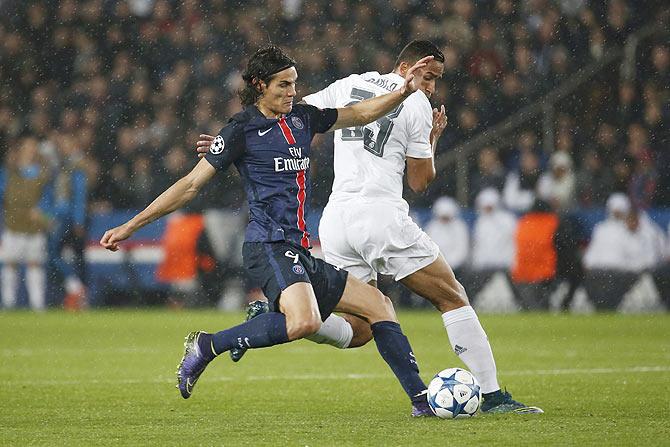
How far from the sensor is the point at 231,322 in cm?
1374

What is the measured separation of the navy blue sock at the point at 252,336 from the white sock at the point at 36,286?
10182 mm

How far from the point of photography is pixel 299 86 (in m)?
16.8

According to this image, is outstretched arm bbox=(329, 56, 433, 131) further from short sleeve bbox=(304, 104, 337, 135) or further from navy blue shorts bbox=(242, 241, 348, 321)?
navy blue shorts bbox=(242, 241, 348, 321)

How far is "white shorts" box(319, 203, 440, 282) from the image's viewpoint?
269 inches

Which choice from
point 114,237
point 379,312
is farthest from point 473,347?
point 114,237

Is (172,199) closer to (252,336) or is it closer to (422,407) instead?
(252,336)

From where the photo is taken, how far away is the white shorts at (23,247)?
16.2 m

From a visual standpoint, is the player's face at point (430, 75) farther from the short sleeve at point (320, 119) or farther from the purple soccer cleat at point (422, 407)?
the purple soccer cleat at point (422, 407)

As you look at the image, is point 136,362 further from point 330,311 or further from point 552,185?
point 552,185

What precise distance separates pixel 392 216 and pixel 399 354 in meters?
0.82

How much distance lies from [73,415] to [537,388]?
2.93 m

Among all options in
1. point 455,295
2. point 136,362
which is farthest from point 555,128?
point 455,295

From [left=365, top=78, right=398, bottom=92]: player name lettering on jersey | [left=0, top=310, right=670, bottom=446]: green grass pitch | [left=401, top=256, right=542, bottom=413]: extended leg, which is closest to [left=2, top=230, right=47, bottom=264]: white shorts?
[left=0, top=310, right=670, bottom=446]: green grass pitch

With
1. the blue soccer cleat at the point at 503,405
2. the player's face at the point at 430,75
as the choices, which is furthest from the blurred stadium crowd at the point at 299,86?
the blue soccer cleat at the point at 503,405
